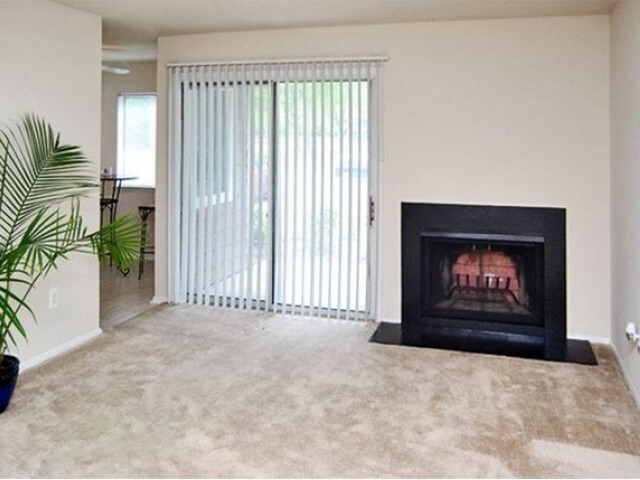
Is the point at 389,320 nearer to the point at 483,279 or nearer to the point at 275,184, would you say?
the point at 483,279

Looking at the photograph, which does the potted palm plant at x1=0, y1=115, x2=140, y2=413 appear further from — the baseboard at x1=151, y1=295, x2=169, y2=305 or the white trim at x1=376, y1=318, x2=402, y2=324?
the white trim at x1=376, y1=318, x2=402, y2=324

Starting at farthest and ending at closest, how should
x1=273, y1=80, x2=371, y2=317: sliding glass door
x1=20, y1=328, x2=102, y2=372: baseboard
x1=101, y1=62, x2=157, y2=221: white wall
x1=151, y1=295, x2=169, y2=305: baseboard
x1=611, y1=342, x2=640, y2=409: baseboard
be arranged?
1. x1=101, y1=62, x2=157, y2=221: white wall
2. x1=151, y1=295, x2=169, y2=305: baseboard
3. x1=273, y1=80, x2=371, y2=317: sliding glass door
4. x1=20, y1=328, x2=102, y2=372: baseboard
5. x1=611, y1=342, x2=640, y2=409: baseboard

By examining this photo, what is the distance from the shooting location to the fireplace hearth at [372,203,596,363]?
408 centimetres

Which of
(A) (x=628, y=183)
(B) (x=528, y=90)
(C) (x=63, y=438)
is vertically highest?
(B) (x=528, y=90)

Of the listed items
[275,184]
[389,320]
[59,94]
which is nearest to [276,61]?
[275,184]

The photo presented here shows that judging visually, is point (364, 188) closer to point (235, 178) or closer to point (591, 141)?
point (235, 178)

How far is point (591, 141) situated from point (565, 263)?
83 cm

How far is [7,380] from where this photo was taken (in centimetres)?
280

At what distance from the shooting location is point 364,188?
441 centimetres

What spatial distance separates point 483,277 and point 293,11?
227cm

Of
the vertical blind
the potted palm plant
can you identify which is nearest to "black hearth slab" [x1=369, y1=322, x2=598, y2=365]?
the vertical blind

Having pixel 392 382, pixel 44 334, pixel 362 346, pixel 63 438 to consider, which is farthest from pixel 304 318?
pixel 63 438

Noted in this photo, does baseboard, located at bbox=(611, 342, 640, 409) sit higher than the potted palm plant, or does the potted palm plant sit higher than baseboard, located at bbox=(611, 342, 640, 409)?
the potted palm plant

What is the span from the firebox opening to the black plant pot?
2.71 metres
